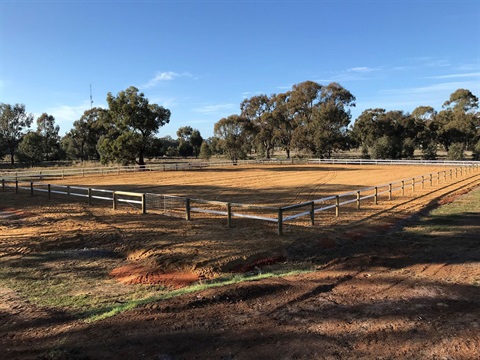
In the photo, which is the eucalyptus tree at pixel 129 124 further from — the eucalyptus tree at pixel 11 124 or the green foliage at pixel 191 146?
the green foliage at pixel 191 146

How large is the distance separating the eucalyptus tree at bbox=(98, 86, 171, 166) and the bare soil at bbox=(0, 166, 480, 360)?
116ft

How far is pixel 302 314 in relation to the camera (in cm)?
505

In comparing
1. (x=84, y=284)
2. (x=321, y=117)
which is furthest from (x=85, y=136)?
(x=84, y=284)

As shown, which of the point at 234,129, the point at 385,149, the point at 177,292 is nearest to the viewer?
the point at 177,292

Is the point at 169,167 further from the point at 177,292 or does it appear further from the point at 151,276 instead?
the point at 177,292

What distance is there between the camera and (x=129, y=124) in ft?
161

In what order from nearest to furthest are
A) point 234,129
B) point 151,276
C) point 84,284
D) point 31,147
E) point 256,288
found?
1. point 256,288
2. point 84,284
3. point 151,276
4. point 31,147
5. point 234,129

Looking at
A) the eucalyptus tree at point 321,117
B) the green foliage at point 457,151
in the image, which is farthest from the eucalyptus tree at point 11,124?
the green foliage at point 457,151

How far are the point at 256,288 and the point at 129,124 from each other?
46597mm

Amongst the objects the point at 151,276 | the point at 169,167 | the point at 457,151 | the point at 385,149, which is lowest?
the point at 151,276

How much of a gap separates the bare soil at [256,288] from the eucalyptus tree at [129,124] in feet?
116

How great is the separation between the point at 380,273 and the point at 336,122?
68.5 meters

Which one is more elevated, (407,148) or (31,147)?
(31,147)

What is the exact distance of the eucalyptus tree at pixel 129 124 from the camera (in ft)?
154
